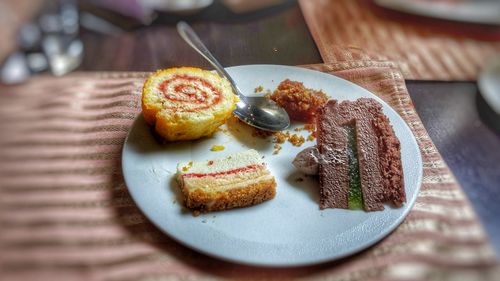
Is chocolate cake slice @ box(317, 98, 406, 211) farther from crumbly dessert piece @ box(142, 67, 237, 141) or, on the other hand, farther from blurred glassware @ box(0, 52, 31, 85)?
blurred glassware @ box(0, 52, 31, 85)

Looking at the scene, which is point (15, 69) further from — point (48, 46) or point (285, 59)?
point (285, 59)

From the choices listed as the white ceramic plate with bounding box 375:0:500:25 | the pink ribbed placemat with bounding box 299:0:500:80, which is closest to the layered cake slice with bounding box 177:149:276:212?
the pink ribbed placemat with bounding box 299:0:500:80

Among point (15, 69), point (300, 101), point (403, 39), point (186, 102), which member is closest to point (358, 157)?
point (300, 101)

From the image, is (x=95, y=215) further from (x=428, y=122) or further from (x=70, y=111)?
(x=428, y=122)

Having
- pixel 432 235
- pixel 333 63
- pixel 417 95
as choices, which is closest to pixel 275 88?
pixel 333 63

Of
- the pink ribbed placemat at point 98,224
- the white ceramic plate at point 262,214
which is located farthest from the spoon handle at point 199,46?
the pink ribbed placemat at point 98,224

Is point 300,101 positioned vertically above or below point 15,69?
below
